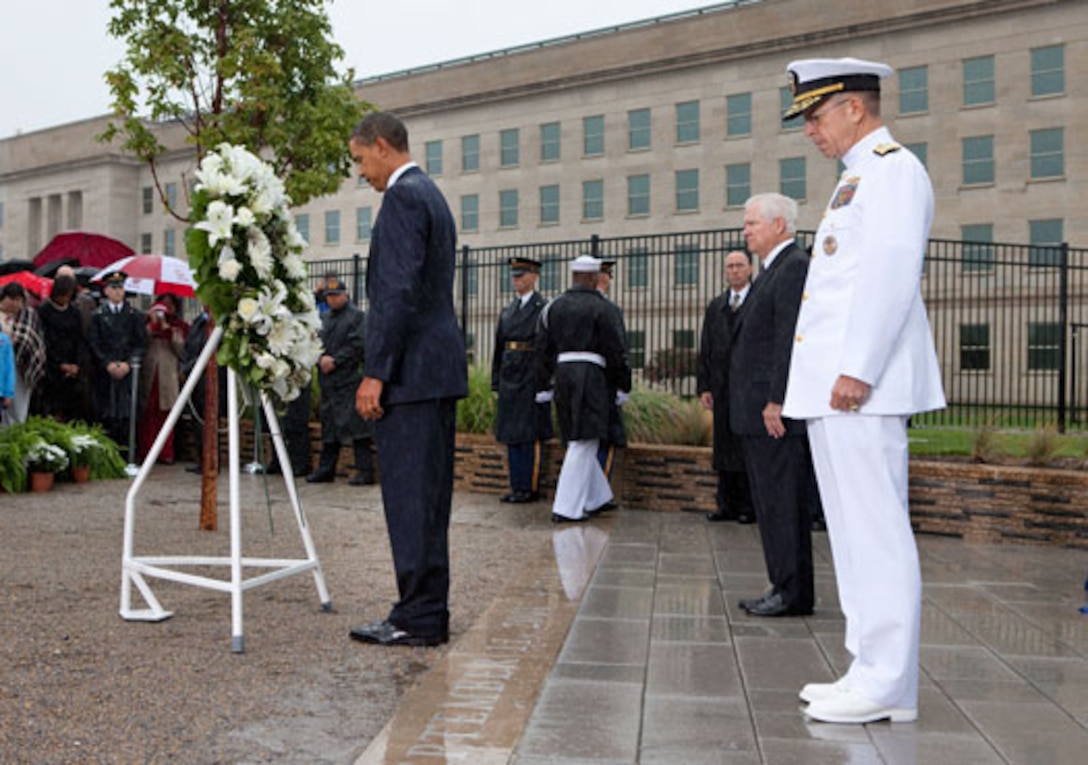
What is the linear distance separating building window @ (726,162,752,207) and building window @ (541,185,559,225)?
8285 mm

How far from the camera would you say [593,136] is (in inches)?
1983

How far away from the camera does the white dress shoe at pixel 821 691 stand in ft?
13.8

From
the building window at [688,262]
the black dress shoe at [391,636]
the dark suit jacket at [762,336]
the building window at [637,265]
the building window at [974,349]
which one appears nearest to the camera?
the black dress shoe at [391,636]

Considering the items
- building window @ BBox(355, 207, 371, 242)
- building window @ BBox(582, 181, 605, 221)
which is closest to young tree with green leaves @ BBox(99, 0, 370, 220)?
building window @ BBox(582, 181, 605, 221)

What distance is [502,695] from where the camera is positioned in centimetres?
436

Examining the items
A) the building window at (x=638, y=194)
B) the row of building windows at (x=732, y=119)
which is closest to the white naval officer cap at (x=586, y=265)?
the row of building windows at (x=732, y=119)

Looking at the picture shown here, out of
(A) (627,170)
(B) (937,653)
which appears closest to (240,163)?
(B) (937,653)

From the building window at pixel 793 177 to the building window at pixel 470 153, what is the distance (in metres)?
15.1

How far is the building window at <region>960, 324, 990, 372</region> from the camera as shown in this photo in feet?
101

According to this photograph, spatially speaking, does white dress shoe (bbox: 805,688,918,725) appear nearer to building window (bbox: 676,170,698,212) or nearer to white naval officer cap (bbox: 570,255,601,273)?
white naval officer cap (bbox: 570,255,601,273)

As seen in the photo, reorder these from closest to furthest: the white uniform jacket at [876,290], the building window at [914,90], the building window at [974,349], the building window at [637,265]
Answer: the white uniform jacket at [876,290], the building window at [637,265], the building window at [974,349], the building window at [914,90]

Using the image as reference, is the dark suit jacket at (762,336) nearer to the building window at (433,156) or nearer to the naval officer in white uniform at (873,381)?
the naval officer in white uniform at (873,381)

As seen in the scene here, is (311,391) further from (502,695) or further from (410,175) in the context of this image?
(502,695)

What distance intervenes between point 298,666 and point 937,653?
2798 millimetres
